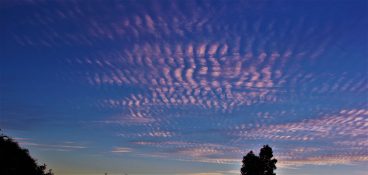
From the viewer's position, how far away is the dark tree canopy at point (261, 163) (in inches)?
3755

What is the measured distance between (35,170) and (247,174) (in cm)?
3733

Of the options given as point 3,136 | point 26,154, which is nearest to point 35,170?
point 26,154

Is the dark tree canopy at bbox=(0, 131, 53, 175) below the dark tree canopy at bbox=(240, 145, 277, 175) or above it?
below

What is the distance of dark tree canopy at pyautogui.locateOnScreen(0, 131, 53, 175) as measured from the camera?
6850 cm

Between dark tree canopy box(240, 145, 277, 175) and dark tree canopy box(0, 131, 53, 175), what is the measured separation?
3712 centimetres

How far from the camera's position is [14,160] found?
71500mm

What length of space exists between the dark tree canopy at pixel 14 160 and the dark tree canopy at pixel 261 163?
3712 cm

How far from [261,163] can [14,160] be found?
143 feet

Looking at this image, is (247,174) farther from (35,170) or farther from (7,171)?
(7,171)

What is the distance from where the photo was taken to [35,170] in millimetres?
79438

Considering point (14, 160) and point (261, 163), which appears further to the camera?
point (261, 163)

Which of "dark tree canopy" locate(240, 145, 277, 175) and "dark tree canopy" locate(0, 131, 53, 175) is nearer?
"dark tree canopy" locate(0, 131, 53, 175)

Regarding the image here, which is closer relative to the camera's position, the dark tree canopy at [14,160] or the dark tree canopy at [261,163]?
the dark tree canopy at [14,160]

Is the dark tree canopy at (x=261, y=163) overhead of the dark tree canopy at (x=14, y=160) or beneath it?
overhead
